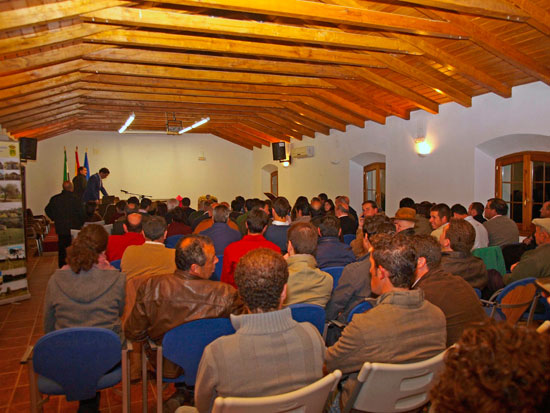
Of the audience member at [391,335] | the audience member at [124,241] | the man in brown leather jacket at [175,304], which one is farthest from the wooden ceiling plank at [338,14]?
the audience member at [391,335]

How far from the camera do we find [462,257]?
3.63 metres

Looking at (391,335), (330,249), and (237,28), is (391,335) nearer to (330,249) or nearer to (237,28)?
(330,249)

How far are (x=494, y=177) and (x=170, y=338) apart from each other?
7.26 meters

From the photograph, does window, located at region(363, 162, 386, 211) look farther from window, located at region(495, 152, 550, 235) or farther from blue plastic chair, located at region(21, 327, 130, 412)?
blue plastic chair, located at region(21, 327, 130, 412)

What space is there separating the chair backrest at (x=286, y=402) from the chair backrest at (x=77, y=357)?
107 cm

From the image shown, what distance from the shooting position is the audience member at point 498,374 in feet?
2.71

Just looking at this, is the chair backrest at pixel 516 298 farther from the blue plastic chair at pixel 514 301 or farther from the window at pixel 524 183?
the window at pixel 524 183

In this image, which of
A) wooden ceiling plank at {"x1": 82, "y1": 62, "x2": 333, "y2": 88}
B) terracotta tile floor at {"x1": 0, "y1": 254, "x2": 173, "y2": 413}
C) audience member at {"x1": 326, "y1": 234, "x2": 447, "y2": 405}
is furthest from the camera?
wooden ceiling plank at {"x1": 82, "y1": 62, "x2": 333, "y2": 88}

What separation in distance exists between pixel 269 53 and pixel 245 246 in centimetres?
351

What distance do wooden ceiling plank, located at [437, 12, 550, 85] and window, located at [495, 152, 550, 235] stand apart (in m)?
1.63

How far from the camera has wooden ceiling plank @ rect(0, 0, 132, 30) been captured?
14.2 feet

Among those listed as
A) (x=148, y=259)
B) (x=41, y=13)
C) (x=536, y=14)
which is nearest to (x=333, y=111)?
(x=536, y=14)

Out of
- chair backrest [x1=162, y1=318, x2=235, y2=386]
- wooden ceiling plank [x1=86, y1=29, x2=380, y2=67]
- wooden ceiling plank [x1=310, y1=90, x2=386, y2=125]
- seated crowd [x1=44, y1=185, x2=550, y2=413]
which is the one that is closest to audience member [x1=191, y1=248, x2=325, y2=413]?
seated crowd [x1=44, y1=185, x2=550, y2=413]

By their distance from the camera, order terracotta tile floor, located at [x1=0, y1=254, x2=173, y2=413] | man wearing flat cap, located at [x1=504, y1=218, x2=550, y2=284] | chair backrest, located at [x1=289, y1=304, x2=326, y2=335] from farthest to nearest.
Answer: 1. man wearing flat cap, located at [x1=504, y1=218, x2=550, y2=284]
2. terracotta tile floor, located at [x1=0, y1=254, x2=173, y2=413]
3. chair backrest, located at [x1=289, y1=304, x2=326, y2=335]
